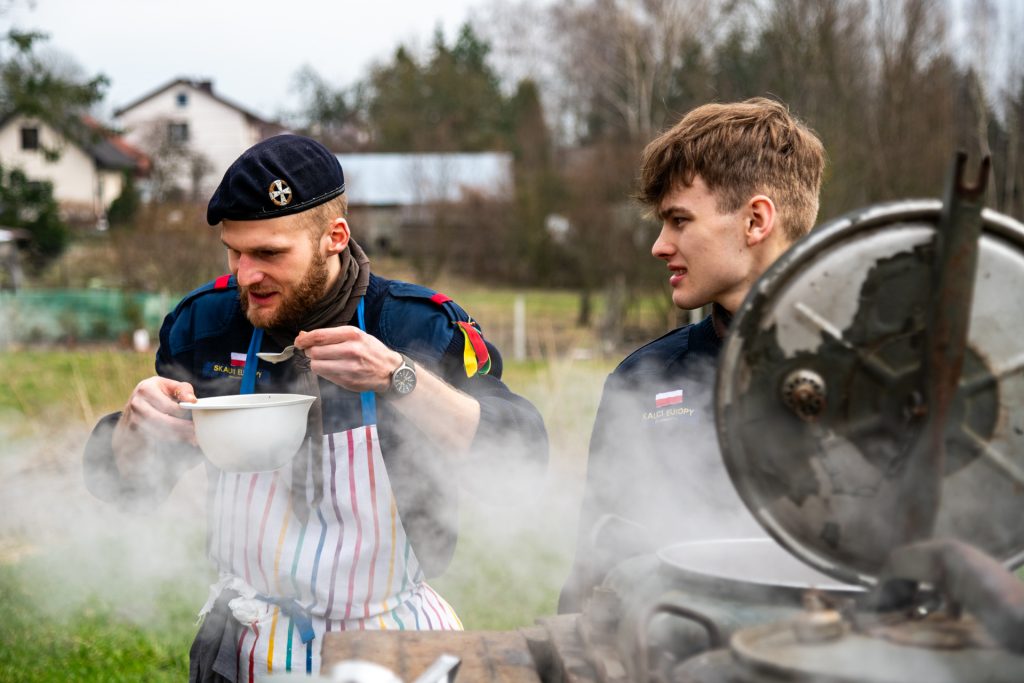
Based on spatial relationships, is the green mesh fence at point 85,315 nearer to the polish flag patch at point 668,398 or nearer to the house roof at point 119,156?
the polish flag patch at point 668,398

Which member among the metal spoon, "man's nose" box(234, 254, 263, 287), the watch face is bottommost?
the watch face

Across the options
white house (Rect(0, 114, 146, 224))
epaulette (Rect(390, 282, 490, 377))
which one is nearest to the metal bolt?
epaulette (Rect(390, 282, 490, 377))

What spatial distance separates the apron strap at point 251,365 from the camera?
2.42 meters

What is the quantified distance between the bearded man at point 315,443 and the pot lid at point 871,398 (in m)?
0.93

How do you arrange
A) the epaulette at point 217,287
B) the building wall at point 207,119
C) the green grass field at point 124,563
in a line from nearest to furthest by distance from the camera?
the epaulette at point 217,287 → the green grass field at point 124,563 → the building wall at point 207,119

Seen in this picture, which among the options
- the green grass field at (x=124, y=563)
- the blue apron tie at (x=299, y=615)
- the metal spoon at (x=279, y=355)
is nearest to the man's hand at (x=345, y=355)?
the metal spoon at (x=279, y=355)

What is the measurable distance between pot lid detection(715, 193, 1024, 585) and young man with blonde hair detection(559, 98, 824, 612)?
0.77 m

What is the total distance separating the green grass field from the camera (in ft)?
14.9

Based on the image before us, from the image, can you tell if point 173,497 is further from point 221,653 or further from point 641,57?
point 641,57

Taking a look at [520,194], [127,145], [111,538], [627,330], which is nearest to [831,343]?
[111,538]

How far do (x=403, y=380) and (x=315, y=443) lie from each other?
342mm

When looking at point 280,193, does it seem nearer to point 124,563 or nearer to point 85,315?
point 124,563

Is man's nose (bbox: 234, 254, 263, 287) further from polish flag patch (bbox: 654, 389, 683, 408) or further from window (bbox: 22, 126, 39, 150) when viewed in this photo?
window (bbox: 22, 126, 39, 150)

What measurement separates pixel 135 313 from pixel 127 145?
31.5m
